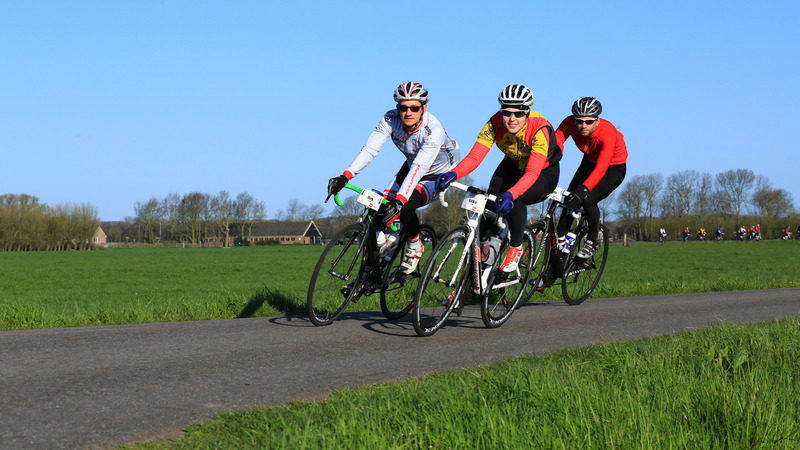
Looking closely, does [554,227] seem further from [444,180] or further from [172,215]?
[172,215]

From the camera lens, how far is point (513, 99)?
6566 millimetres

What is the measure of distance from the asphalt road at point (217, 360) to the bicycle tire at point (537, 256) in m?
0.35

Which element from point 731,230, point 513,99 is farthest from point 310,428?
point 731,230

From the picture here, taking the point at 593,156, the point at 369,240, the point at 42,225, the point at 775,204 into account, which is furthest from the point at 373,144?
the point at 775,204

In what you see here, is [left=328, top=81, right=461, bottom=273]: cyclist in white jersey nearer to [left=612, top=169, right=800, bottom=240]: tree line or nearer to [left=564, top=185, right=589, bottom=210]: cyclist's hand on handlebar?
[left=564, top=185, right=589, bottom=210]: cyclist's hand on handlebar

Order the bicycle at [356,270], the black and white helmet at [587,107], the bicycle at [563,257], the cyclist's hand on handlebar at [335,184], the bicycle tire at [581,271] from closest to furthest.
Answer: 1. the cyclist's hand on handlebar at [335,184]
2. the bicycle at [356,270]
3. the bicycle at [563,257]
4. the black and white helmet at [587,107]
5. the bicycle tire at [581,271]

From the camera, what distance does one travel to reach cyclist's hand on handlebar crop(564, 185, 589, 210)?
8.13 metres

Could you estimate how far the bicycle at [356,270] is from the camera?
648cm

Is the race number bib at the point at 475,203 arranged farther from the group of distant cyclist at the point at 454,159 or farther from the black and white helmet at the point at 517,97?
the black and white helmet at the point at 517,97

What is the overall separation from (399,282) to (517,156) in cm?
171

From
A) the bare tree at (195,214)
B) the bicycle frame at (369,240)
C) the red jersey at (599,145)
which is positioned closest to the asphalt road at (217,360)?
the bicycle frame at (369,240)

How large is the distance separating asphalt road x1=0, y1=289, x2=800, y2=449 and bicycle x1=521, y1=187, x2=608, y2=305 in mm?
495

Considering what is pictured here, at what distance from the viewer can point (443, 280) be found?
6.21m

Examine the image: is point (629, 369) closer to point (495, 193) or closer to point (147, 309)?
point (495, 193)
